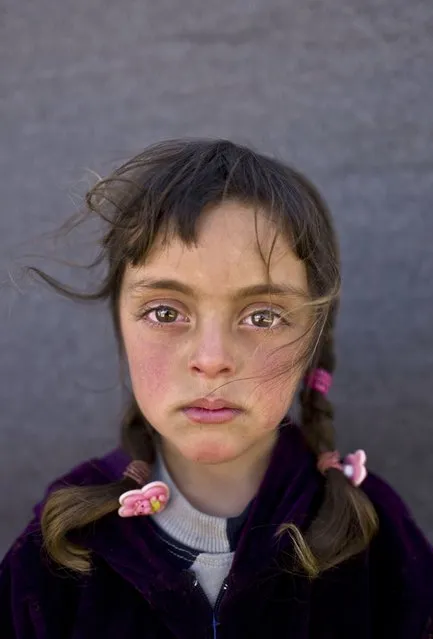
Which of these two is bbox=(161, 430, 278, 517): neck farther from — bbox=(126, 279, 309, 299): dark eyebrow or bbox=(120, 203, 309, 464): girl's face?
bbox=(126, 279, 309, 299): dark eyebrow

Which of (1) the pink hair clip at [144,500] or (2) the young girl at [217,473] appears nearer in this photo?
(2) the young girl at [217,473]

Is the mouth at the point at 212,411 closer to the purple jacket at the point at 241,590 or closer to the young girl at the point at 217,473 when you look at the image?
the young girl at the point at 217,473

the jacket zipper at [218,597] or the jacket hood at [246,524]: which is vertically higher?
the jacket hood at [246,524]

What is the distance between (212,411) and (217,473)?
8.9 inches

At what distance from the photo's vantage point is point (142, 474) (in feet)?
5.03

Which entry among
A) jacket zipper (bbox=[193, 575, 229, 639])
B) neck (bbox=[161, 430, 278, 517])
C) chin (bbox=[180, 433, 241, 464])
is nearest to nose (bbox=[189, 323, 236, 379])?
chin (bbox=[180, 433, 241, 464])

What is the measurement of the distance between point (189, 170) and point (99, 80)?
772mm

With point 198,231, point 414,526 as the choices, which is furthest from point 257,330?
point 414,526

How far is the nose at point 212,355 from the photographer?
4.14ft

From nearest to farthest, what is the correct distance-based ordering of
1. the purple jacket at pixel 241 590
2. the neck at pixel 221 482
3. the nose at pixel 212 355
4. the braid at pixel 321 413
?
the nose at pixel 212 355 → the purple jacket at pixel 241 590 → the neck at pixel 221 482 → the braid at pixel 321 413

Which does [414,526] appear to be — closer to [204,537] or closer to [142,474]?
[204,537]

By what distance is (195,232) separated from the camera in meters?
1.28

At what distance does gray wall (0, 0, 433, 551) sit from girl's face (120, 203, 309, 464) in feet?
1.99

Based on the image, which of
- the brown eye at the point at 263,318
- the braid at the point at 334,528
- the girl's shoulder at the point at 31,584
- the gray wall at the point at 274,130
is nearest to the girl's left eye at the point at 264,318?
the brown eye at the point at 263,318
